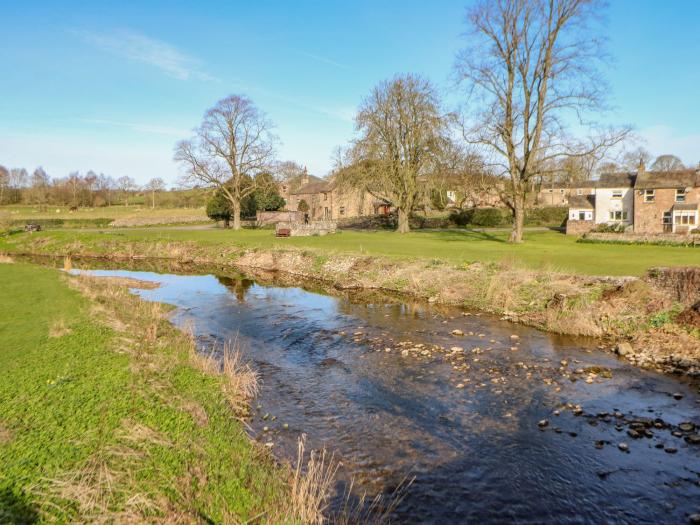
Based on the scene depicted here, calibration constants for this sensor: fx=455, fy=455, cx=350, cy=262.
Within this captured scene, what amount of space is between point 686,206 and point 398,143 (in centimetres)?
3223

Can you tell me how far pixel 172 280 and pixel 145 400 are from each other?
20414 mm

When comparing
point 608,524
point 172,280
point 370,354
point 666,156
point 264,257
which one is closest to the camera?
point 608,524

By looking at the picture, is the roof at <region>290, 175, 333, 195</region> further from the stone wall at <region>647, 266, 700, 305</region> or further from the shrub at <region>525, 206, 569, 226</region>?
the stone wall at <region>647, 266, 700, 305</region>

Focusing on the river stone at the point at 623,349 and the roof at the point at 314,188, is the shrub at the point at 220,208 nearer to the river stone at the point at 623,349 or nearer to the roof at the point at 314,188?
the roof at the point at 314,188

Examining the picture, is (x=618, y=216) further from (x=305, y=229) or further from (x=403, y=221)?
(x=305, y=229)

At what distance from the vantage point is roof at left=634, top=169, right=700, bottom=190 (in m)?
50.5

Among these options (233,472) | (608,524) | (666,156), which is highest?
(666,156)

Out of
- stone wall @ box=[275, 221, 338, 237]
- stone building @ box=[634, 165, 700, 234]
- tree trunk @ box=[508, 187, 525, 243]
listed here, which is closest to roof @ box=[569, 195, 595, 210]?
stone building @ box=[634, 165, 700, 234]

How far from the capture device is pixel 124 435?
276 inches

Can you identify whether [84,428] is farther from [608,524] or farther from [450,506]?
[608,524]

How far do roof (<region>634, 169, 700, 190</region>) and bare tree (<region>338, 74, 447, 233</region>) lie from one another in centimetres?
2557

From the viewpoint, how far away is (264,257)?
3366 centimetres

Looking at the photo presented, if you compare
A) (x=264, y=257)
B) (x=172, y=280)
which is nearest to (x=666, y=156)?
(x=264, y=257)

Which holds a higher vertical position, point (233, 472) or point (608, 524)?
point (233, 472)
